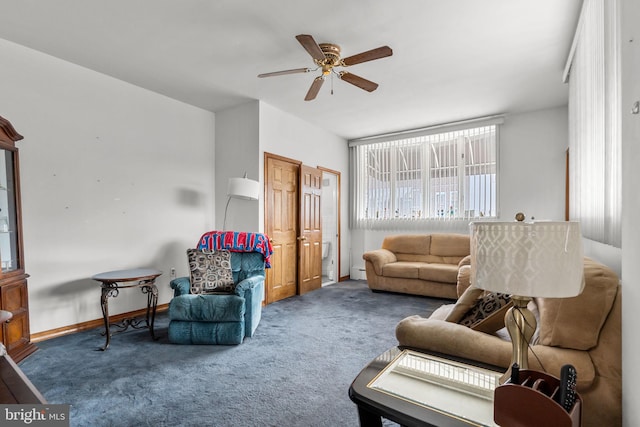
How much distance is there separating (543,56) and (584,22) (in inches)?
34.3

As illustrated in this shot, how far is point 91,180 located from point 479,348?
388cm

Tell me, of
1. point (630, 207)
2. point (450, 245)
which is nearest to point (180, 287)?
point (630, 207)

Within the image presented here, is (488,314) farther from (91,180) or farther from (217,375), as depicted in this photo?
(91,180)

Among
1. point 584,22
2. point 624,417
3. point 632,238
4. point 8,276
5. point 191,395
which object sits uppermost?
point 584,22

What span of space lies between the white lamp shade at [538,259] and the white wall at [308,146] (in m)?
3.59

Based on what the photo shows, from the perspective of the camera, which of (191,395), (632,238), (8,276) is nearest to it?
(632,238)

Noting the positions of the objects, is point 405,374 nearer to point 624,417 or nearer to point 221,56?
point 624,417

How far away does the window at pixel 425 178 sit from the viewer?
512cm

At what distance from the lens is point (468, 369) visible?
131 centimetres

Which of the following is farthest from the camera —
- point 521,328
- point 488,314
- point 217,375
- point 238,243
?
point 238,243

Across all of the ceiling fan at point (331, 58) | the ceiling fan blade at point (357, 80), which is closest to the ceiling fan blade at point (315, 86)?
the ceiling fan at point (331, 58)

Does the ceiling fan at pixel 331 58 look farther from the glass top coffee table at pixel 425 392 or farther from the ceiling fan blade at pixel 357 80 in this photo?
the glass top coffee table at pixel 425 392

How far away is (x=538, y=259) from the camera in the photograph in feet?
2.95

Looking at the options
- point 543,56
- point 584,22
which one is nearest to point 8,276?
point 584,22
